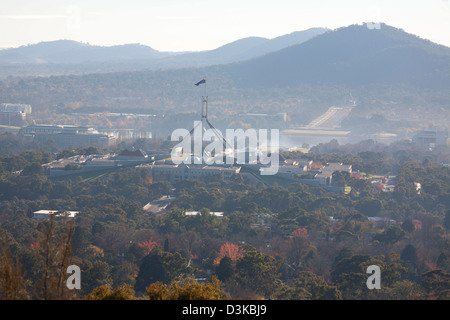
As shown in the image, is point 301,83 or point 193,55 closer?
point 301,83

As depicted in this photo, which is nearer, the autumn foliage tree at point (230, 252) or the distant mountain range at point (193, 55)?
the autumn foliage tree at point (230, 252)

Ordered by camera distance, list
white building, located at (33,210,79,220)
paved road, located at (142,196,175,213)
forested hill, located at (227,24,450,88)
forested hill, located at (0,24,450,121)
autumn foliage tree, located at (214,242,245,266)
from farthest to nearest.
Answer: forested hill, located at (227,24,450,88)
forested hill, located at (0,24,450,121)
paved road, located at (142,196,175,213)
white building, located at (33,210,79,220)
autumn foliage tree, located at (214,242,245,266)

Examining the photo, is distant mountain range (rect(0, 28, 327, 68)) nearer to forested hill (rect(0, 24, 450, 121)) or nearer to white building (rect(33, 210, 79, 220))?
forested hill (rect(0, 24, 450, 121))

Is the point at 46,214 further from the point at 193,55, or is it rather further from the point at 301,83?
the point at 193,55

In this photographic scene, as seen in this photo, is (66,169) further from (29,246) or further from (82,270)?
(82,270)

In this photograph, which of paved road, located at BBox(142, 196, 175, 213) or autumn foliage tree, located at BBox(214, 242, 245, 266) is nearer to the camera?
autumn foliage tree, located at BBox(214, 242, 245, 266)

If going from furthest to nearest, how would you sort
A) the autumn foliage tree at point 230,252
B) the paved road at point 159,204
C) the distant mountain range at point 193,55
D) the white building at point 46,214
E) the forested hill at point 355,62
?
the distant mountain range at point 193,55 < the forested hill at point 355,62 < the paved road at point 159,204 < the white building at point 46,214 < the autumn foliage tree at point 230,252

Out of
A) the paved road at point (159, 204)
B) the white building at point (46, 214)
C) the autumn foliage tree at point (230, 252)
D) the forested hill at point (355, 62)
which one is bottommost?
the paved road at point (159, 204)

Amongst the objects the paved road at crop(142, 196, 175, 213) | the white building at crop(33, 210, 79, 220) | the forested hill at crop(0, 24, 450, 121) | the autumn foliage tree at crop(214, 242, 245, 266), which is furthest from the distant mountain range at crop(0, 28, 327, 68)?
the autumn foliage tree at crop(214, 242, 245, 266)

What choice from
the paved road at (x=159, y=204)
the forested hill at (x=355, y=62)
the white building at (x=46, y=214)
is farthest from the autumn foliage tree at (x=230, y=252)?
the forested hill at (x=355, y=62)

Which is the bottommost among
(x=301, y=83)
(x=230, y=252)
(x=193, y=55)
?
(x=230, y=252)

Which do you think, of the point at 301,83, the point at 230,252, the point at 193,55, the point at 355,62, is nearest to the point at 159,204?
the point at 230,252

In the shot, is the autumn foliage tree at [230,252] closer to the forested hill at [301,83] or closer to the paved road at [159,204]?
the paved road at [159,204]
